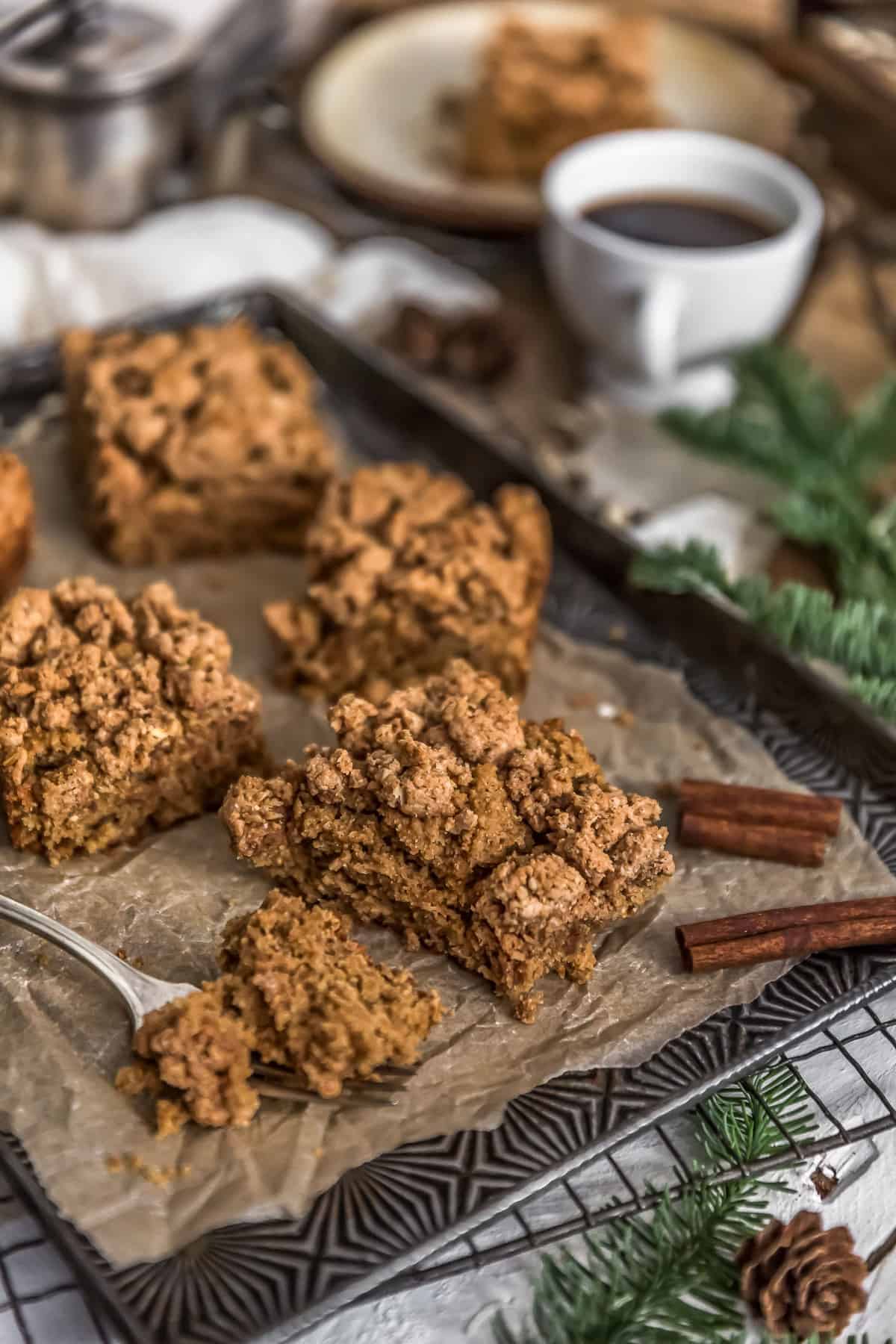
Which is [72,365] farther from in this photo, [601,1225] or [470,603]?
[601,1225]

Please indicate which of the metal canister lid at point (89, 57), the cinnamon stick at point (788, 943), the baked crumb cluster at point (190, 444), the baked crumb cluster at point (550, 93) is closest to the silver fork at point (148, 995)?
the cinnamon stick at point (788, 943)

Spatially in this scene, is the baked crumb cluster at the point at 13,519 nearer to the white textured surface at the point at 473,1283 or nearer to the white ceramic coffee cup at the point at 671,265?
the white textured surface at the point at 473,1283

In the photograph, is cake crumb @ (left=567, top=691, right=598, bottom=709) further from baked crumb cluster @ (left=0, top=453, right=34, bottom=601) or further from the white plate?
the white plate

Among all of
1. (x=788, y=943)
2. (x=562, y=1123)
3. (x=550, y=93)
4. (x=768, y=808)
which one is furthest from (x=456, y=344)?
(x=562, y=1123)

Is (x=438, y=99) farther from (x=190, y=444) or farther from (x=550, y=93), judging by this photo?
(x=190, y=444)

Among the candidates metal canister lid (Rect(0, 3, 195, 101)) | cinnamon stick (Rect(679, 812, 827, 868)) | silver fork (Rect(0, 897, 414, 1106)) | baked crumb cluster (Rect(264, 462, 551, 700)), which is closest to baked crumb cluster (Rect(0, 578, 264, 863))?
silver fork (Rect(0, 897, 414, 1106))
